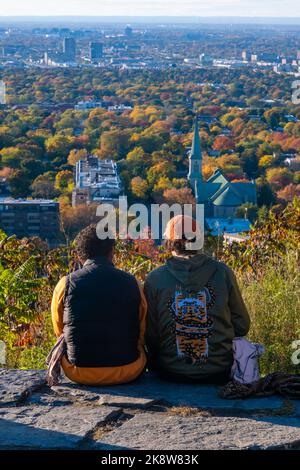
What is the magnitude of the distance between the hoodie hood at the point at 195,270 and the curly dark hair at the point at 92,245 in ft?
0.82

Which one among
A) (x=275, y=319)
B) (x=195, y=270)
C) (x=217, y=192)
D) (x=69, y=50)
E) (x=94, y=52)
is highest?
(x=195, y=270)

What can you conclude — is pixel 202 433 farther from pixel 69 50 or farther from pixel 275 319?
pixel 69 50

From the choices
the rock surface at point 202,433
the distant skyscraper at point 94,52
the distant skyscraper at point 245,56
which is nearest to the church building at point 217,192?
the rock surface at point 202,433

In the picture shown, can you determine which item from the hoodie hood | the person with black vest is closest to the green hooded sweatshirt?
the hoodie hood

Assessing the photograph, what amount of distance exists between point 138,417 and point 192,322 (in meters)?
0.47

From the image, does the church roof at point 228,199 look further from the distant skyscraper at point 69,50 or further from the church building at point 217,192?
the distant skyscraper at point 69,50

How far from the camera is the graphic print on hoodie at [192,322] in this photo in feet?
11.0

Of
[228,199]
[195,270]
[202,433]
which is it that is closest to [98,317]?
[195,270]

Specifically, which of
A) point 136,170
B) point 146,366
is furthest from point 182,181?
point 146,366

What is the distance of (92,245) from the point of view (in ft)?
10.9

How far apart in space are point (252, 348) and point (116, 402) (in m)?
0.54

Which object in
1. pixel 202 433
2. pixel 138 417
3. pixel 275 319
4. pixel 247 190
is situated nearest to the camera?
pixel 202 433

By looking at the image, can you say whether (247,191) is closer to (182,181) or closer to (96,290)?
(182,181)

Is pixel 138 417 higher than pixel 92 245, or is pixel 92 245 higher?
pixel 92 245
